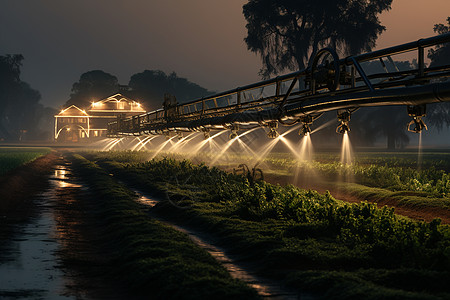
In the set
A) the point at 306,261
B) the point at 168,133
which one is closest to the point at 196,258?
the point at 306,261

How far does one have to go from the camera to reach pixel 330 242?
13164mm

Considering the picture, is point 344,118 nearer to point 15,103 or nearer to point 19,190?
point 19,190

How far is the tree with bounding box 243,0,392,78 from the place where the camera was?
53.9 metres

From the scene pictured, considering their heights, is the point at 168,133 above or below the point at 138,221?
above

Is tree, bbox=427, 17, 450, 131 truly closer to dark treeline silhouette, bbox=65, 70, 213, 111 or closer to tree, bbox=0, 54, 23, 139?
dark treeline silhouette, bbox=65, 70, 213, 111

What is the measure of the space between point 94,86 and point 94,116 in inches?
2152

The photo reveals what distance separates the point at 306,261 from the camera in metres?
11.6

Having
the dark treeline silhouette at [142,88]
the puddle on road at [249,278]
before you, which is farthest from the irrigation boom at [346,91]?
the dark treeline silhouette at [142,88]

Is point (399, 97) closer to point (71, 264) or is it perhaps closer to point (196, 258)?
point (196, 258)

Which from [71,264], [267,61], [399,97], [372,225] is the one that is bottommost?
[71,264]

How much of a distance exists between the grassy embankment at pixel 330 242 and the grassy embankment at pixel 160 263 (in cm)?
121

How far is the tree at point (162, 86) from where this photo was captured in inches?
5399

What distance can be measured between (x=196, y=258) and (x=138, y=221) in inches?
222

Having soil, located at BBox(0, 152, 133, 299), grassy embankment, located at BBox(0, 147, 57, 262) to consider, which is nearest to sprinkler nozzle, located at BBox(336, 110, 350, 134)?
soil, located at BBox(0, 152, 133, 299)
